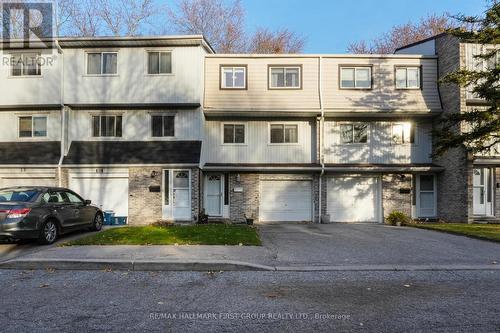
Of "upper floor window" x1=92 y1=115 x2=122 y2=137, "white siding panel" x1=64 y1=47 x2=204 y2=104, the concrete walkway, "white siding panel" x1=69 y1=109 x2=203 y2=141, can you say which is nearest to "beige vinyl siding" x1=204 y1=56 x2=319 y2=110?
"white siding panel" x1=64 y1=47 x2=204 y2=104

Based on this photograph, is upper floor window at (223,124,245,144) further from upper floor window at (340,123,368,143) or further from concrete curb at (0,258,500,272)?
concrete curb at (0,258,500,272)

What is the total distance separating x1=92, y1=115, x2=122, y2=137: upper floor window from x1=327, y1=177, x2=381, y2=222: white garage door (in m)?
10.3

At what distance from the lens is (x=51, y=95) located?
674 inches

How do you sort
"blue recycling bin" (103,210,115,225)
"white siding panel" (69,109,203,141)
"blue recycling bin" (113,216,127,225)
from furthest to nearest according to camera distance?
"white siding panel" (69,109,203,141), "blue recycling bin" (113,216,127,225), "blue recycling bin" (103,210,115,225)

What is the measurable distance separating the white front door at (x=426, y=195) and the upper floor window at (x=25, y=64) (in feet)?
61.4

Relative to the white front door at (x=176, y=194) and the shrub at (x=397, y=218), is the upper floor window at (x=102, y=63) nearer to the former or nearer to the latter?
the white front door at (x=176, y=194)

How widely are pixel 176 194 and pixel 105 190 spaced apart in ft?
10.6

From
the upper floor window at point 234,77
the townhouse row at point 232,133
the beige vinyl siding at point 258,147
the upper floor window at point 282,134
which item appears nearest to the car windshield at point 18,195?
the townhouse row at point 232,133

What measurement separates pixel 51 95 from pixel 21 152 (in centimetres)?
293

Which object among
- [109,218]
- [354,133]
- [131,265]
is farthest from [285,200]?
[131,265]

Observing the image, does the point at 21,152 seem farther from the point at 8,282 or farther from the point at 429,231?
the point at 429,231

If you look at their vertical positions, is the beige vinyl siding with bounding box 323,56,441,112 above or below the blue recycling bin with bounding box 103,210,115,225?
above

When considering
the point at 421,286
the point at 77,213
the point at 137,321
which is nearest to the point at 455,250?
the point at 421,286

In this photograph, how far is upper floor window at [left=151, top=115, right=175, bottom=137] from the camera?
56.7 ft
